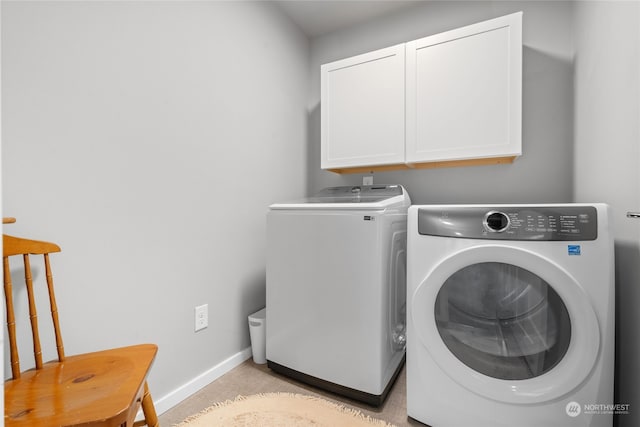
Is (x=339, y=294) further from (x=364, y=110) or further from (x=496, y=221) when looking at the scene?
(x=364, y=110)

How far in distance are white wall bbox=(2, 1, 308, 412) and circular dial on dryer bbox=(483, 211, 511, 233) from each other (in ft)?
4.28

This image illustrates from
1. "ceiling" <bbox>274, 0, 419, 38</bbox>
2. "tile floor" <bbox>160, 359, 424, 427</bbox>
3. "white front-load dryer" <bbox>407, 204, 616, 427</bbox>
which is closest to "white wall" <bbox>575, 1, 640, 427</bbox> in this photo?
"white front-load dryer" <bbox>407, 204, 616, 427</bbox>

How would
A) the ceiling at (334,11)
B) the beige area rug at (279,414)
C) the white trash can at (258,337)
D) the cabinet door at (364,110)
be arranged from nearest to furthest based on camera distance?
the beige area rug at (279,414) → the white trash can at (258,337) → the cabinet door at (364,110) → the ceiling at (334,11)

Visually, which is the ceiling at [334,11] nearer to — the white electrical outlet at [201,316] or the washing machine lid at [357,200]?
the washing machine lid at [357,200]

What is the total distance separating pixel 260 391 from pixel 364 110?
5.88ft

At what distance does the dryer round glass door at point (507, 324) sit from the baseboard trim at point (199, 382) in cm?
109

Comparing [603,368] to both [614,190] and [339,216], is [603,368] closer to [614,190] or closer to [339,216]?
[614,190]

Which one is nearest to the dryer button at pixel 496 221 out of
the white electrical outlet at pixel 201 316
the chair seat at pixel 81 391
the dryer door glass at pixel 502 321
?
the dryer door glass at pixel 502 321

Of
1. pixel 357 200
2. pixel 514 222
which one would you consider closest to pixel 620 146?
pixel 514 222

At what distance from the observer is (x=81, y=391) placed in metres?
0.84

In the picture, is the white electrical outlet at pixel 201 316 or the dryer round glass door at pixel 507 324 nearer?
the dryer round glass door at pixel 507 324

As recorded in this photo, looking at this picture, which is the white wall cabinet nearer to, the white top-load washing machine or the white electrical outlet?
the white top-load washing machine

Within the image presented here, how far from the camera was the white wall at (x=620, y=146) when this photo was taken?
1.12 meters

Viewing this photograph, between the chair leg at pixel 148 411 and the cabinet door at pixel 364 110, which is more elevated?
the cabinet door at pixel 364 110
